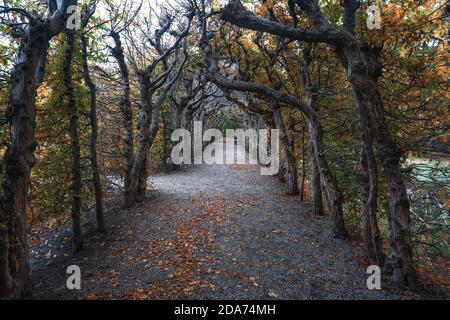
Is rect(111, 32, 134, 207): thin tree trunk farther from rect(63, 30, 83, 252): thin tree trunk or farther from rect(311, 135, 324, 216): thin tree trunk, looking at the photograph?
rect(311, 135, 324, 216): thin tree trunk

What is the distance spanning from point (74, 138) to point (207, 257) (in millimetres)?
4380

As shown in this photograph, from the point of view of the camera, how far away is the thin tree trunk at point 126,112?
379 inches

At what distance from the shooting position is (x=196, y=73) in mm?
18766

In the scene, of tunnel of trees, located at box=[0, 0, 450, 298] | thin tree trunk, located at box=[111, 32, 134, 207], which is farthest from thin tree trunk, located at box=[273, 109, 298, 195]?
thin tree trunk, located at box=[111, 32, 134, 207]

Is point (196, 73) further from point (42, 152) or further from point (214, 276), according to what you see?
point (214, 276)

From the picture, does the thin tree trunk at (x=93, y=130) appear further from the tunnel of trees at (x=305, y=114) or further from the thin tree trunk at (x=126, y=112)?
the thin tree trunk at (x=126, y=112)

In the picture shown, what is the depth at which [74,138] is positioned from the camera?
21.8ft

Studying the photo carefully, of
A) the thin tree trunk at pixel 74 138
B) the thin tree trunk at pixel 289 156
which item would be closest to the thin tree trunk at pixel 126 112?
the thin tree trunk at pixel 74 138

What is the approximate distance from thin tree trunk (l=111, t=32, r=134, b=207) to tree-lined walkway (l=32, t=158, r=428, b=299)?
1.06 metres

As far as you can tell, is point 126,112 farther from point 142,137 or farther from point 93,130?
point 93,130

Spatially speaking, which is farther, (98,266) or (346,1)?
(98,266)

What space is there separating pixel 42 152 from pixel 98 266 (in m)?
3.38

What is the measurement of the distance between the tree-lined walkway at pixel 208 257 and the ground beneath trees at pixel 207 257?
0.8 inches
